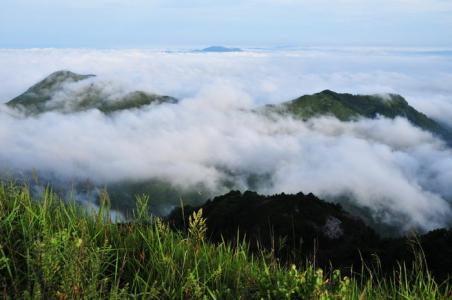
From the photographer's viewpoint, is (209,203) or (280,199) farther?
(209,203)

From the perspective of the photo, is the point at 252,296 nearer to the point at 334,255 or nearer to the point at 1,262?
the point at 1,262

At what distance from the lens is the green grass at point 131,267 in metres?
4.70

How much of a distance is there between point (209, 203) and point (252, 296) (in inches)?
2398

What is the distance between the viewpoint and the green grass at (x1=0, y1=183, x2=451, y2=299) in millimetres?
4699

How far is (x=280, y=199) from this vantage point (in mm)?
56438

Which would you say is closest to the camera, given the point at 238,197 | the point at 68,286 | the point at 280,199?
the point at 68,286

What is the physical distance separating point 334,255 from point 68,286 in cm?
2190

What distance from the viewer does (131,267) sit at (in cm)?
576

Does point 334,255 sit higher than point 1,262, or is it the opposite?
point 1,262


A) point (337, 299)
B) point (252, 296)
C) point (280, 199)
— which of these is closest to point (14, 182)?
point (252, 296)

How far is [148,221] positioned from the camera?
22.5ft

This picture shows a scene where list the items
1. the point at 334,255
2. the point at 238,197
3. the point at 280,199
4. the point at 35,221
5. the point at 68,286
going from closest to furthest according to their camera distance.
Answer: the point at 68,286 → the point at 35,221 → the point at 334,255 → the point at 280,199 → the point at 238,197

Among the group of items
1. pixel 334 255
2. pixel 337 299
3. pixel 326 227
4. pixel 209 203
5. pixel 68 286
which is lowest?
pixel 209 203

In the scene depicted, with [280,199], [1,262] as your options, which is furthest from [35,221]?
[280,199]
